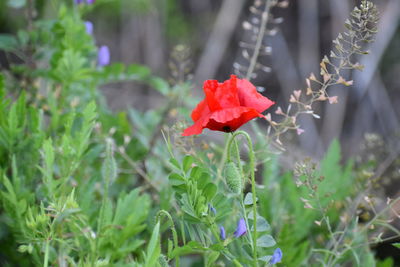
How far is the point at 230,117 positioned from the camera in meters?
0.77

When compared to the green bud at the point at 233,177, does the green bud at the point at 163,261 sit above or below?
below

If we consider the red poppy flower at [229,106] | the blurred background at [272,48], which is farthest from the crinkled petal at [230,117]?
the blurred background at [272,48]

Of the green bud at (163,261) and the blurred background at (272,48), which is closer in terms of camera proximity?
the green bud at (163,261)

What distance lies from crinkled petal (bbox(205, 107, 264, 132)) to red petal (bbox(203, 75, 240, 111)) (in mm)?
12

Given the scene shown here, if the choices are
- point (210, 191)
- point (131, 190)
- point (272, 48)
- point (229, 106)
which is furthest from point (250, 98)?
point (272, 48)

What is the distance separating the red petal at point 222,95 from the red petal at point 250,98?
21 millimetres

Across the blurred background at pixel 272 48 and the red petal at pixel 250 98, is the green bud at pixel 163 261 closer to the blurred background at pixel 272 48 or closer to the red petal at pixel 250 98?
the red petal at pixel 250 98

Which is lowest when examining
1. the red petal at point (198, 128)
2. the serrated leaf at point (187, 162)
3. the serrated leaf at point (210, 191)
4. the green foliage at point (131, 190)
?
the green foliage at point (131, 190)

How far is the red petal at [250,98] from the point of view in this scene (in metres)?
0.81

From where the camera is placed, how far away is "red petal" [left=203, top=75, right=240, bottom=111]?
79cm

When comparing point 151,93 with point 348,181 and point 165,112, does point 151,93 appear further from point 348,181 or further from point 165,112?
point 348,181

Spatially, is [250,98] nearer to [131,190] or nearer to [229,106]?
[229,106]

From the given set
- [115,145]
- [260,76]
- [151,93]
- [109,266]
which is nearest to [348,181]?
[115,145]

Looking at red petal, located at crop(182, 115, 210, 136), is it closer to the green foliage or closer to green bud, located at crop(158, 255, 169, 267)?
the green foliage
